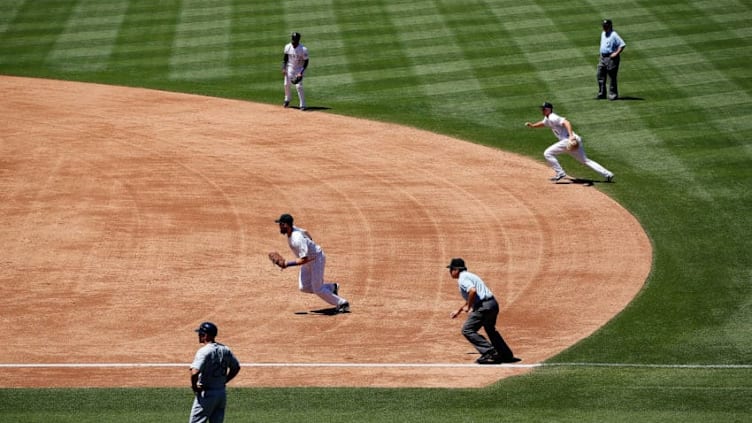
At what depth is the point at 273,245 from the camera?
74.7 feet

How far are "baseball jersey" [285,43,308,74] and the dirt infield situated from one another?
1.29m


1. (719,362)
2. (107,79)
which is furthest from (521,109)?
(719,362)

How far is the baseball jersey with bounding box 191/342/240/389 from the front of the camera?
12648mm

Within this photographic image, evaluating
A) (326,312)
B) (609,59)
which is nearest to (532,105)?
(609,59)

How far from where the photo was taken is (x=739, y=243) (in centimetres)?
2291

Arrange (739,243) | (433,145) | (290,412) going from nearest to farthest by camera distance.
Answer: (290,412) → (739,243) → (433,145)

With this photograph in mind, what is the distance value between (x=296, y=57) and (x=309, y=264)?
13822 millimetres

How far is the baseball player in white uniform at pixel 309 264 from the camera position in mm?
18328

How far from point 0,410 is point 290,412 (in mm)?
3710

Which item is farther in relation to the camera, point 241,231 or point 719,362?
point 241,231

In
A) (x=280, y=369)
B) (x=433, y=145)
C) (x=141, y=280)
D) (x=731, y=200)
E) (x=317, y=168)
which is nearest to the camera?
(x=280, y=369)

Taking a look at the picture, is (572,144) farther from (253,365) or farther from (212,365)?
(212,365)

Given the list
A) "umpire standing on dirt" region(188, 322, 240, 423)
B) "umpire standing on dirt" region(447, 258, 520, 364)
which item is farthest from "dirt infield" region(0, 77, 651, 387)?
"umpire standing on dirt" region(188, 322, 240, 423)

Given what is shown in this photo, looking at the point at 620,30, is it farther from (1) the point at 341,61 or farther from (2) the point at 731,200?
(2) the point at 731,200
